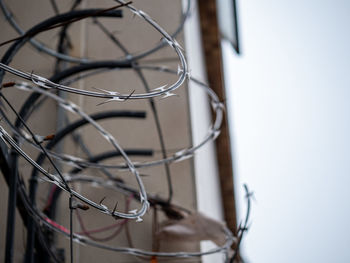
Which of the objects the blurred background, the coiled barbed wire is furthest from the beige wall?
the blurred background

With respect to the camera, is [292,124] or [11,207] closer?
[11,207]

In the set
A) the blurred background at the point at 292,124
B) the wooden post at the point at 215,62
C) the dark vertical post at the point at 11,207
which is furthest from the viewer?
the wooden post at the point at 215,62

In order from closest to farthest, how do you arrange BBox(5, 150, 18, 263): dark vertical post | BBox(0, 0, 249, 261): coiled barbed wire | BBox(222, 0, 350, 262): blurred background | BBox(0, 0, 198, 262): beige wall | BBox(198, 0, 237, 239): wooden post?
BBox(0, 0, 249, 261): coiled barbed wire < BBox(5, 150, 18, 263): dark vertical post < BBox(0, 0, 198, 262): beige wall < BBox(222, 0, 350, 262): blurred background < BBox(198, 0, 237, 239): wooden post

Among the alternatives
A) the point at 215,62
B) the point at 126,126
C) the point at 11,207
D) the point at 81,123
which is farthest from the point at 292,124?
the point at 11,207

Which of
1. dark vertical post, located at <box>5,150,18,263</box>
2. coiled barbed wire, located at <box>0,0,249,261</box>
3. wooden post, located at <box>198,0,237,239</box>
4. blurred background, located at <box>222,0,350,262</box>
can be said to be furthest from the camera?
wooden post, located at <box>198,0,237,239</box>

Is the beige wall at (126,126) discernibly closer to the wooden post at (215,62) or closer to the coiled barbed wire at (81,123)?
the coiled barbed wire at (81,123)

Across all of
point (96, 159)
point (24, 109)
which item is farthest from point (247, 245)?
point (24, 109)

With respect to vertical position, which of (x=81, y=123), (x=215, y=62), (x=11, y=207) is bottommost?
(x=11, y=207)

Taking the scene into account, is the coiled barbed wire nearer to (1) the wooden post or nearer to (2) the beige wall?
(2) the beige wall

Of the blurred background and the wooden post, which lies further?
the wooden post

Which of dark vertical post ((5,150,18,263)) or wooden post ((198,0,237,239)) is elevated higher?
wooden post ((198,0,237,239))

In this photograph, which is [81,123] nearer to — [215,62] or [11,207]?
[11,207]

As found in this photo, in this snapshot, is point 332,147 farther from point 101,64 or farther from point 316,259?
point 101,64

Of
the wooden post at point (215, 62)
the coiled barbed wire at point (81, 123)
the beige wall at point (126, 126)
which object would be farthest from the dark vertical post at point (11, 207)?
the wooden post at point (215, 62)
